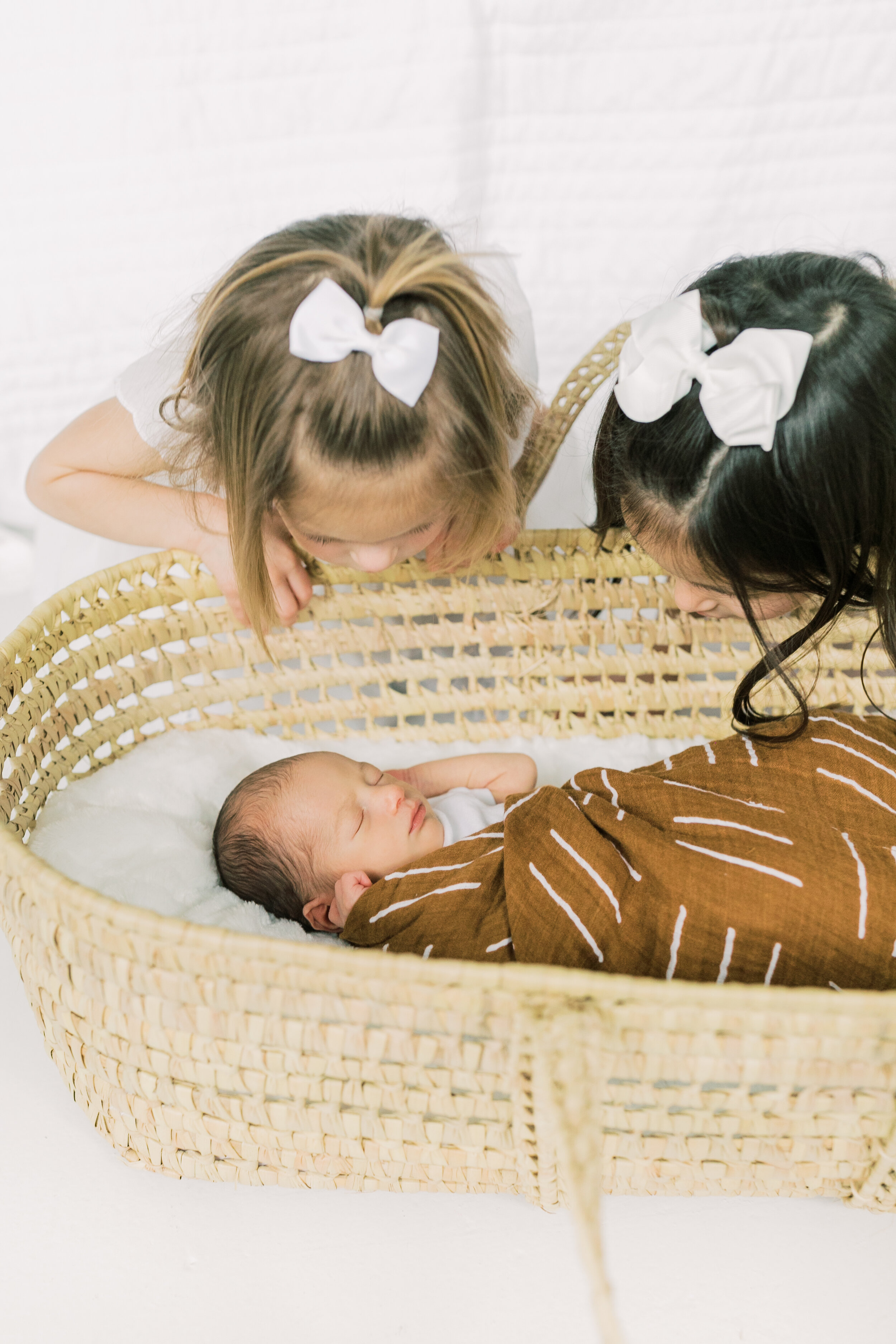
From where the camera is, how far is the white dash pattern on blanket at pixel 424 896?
0.87 metres

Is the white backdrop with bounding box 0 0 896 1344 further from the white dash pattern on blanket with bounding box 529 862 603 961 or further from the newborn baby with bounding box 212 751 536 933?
the white dash pattern on blanket with bounding box 529 862 603 961

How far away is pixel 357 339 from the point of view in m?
0.70

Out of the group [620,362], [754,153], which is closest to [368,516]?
[620,362]

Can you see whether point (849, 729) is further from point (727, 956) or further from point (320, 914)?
point (320, 914)

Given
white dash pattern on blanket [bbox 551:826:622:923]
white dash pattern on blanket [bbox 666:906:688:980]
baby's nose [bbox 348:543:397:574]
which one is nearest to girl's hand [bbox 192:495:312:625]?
baby's nose [bbox 348:543:397:574]

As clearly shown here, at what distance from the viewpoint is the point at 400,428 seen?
2.45ft

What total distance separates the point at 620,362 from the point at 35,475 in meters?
0.56

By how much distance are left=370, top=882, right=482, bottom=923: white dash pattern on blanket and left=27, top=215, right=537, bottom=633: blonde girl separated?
27 centimetres

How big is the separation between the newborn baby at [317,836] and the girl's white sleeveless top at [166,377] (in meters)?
0.31

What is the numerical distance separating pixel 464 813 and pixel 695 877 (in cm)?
27

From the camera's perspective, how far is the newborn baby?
941 millimetres

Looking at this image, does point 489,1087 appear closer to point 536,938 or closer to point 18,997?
point 536,938

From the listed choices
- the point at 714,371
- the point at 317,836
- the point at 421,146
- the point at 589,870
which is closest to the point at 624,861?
the point at 589,870

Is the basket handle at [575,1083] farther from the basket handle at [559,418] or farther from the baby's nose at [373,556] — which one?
the basket handle at [559,418]
